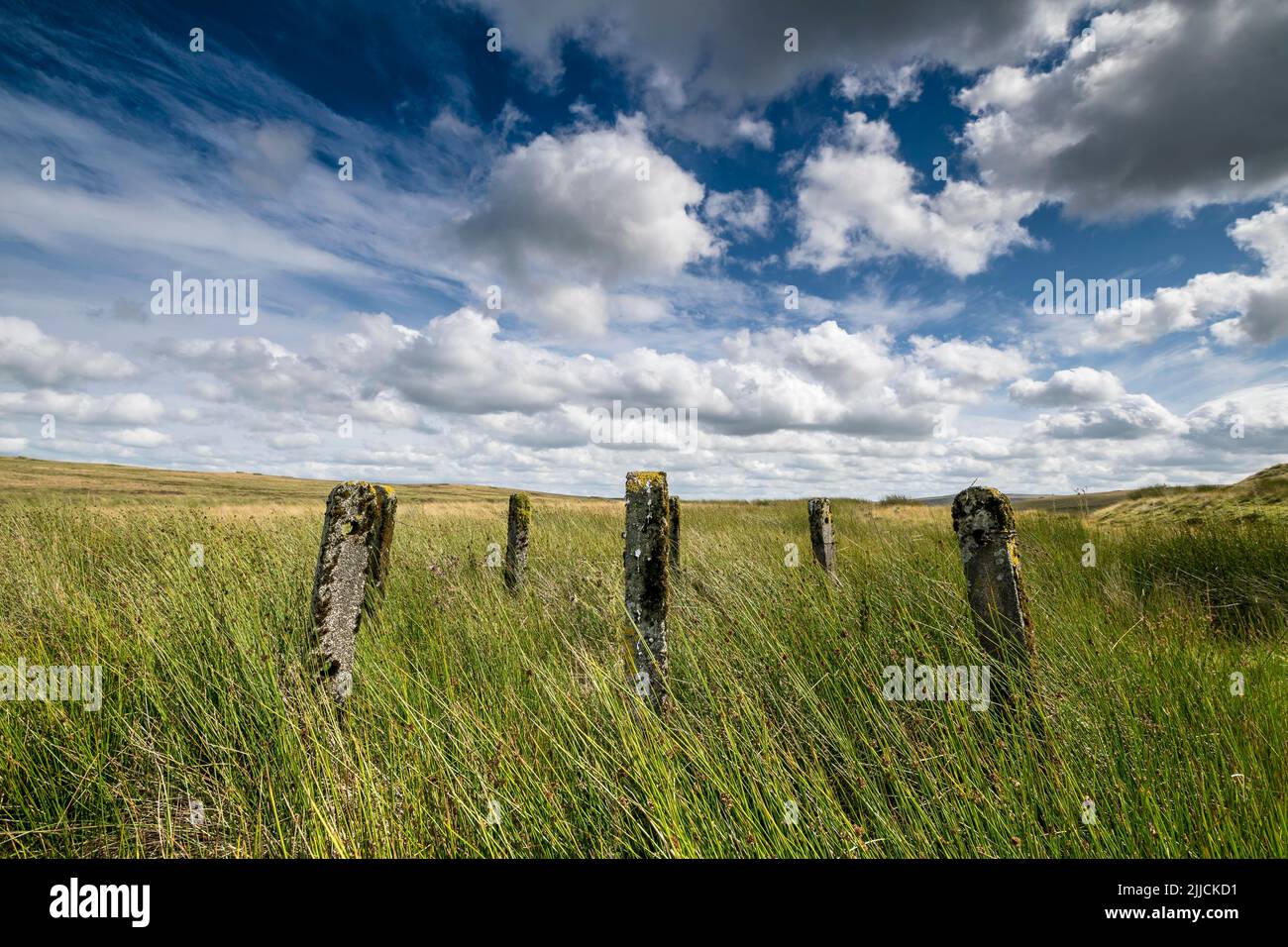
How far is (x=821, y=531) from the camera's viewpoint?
7191 millimetres

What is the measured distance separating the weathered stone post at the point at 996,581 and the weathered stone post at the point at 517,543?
5191 mm

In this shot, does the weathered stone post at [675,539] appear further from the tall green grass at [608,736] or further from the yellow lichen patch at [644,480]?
the yellow lichen patch at [644,480]

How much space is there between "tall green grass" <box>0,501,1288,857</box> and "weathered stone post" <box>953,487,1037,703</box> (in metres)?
0.22

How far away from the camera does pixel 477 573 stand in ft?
22.5

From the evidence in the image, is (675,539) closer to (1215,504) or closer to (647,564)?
(647,564)

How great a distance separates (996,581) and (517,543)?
221 inches

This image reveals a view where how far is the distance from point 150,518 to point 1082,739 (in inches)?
474

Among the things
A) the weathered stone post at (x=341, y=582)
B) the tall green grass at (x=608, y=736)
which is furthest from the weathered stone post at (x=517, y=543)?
the weathered stone post at (x=341, y=582)

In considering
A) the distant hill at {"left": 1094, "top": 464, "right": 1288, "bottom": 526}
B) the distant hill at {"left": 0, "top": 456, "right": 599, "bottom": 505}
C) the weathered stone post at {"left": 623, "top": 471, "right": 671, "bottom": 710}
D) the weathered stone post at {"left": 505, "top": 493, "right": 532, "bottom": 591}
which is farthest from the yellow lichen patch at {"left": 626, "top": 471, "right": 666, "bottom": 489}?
the distant hill at {"left": 0, "top": 456, "right": 599, "bottom": 505}

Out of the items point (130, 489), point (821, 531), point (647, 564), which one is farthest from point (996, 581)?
point (130, 489)

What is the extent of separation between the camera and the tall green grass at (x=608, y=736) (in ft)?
6.83

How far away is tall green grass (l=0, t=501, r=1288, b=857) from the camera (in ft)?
6.83

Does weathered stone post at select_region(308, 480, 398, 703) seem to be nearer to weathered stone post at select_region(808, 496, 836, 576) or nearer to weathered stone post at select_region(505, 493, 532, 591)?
weathered stone post at select_region(505, 493, 532, 591)
